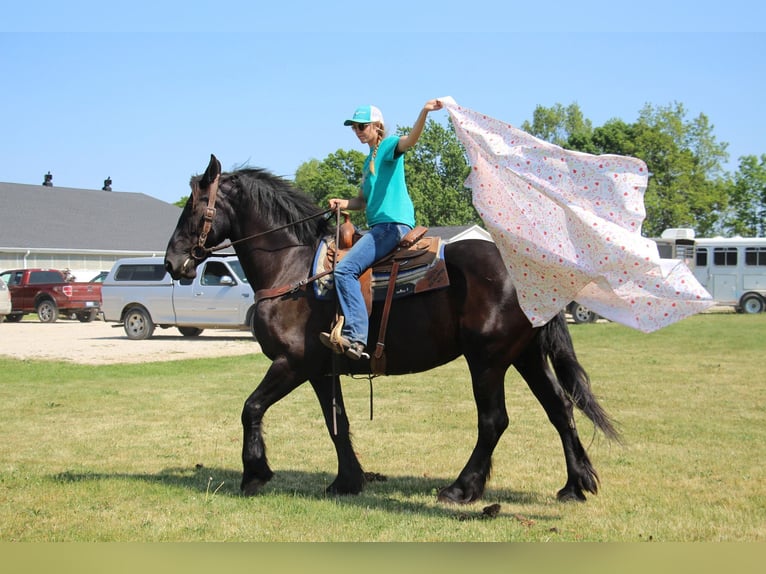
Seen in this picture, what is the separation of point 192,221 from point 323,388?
1.84 m

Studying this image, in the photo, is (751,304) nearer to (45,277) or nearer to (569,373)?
(45,277)

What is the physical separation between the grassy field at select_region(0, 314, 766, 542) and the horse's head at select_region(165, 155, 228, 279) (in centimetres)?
190

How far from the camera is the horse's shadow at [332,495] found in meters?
6.41

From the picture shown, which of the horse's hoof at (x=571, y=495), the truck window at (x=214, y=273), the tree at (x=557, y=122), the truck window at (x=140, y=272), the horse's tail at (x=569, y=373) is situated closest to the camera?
the horse's hoof at (x=571, y=495)

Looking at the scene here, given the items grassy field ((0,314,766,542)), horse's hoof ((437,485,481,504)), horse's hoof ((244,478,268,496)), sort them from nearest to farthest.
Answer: grassy field ((0,314,766,542))
horse's hoof ((437,485,481,504))
horse's hoof ((244,478,268,496))

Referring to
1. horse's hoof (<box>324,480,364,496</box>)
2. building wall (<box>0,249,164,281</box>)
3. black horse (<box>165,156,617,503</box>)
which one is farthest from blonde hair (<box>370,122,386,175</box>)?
building wall (<box>0,249,164,281</box>)

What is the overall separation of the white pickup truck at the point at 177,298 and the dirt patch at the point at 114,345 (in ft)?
1.69

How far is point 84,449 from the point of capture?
8.75m

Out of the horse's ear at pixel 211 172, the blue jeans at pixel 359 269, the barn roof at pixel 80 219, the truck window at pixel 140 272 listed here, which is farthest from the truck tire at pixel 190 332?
the barn roof at pixel 80 219

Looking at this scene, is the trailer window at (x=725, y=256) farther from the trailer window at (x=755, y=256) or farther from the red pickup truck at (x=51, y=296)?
the red pickup truck at (x=51, y=296)

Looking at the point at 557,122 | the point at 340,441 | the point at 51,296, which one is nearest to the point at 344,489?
the point at 340,441

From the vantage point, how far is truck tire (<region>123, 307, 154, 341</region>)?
2338 cm

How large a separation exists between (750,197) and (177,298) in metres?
60.9

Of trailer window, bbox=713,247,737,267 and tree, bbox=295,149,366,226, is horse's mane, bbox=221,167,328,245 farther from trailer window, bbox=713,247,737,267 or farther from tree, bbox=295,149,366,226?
tree, bbox=295,149,366,226
